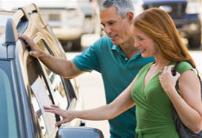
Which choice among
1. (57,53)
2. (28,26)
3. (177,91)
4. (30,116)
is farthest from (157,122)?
(57,53)

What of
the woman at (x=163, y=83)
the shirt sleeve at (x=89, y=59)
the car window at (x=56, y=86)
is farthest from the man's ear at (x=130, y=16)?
the car window at (x=56, y=86)

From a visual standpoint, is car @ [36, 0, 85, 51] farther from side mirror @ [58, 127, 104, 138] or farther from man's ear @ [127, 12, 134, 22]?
side mirror @ [58, 127, 104, 138]

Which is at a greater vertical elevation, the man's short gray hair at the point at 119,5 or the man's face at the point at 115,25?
the man's short gray hair at the point at 119,5

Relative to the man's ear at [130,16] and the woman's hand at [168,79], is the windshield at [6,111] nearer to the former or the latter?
the woman's hand at [168,79]

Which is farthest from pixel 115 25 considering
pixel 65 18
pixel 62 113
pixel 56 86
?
pixel 65 18

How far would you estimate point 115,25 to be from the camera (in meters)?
3.78

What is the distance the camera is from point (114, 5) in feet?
12.6

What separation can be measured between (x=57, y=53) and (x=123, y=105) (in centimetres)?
120

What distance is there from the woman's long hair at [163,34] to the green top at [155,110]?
58mm

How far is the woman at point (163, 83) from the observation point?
3188mm

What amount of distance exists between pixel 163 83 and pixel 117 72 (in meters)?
0.76

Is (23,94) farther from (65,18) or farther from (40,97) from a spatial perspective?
(65,18)

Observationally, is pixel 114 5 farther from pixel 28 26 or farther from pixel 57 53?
pixel 57 53

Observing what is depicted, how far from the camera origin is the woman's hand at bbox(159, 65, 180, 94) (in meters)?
3.16
